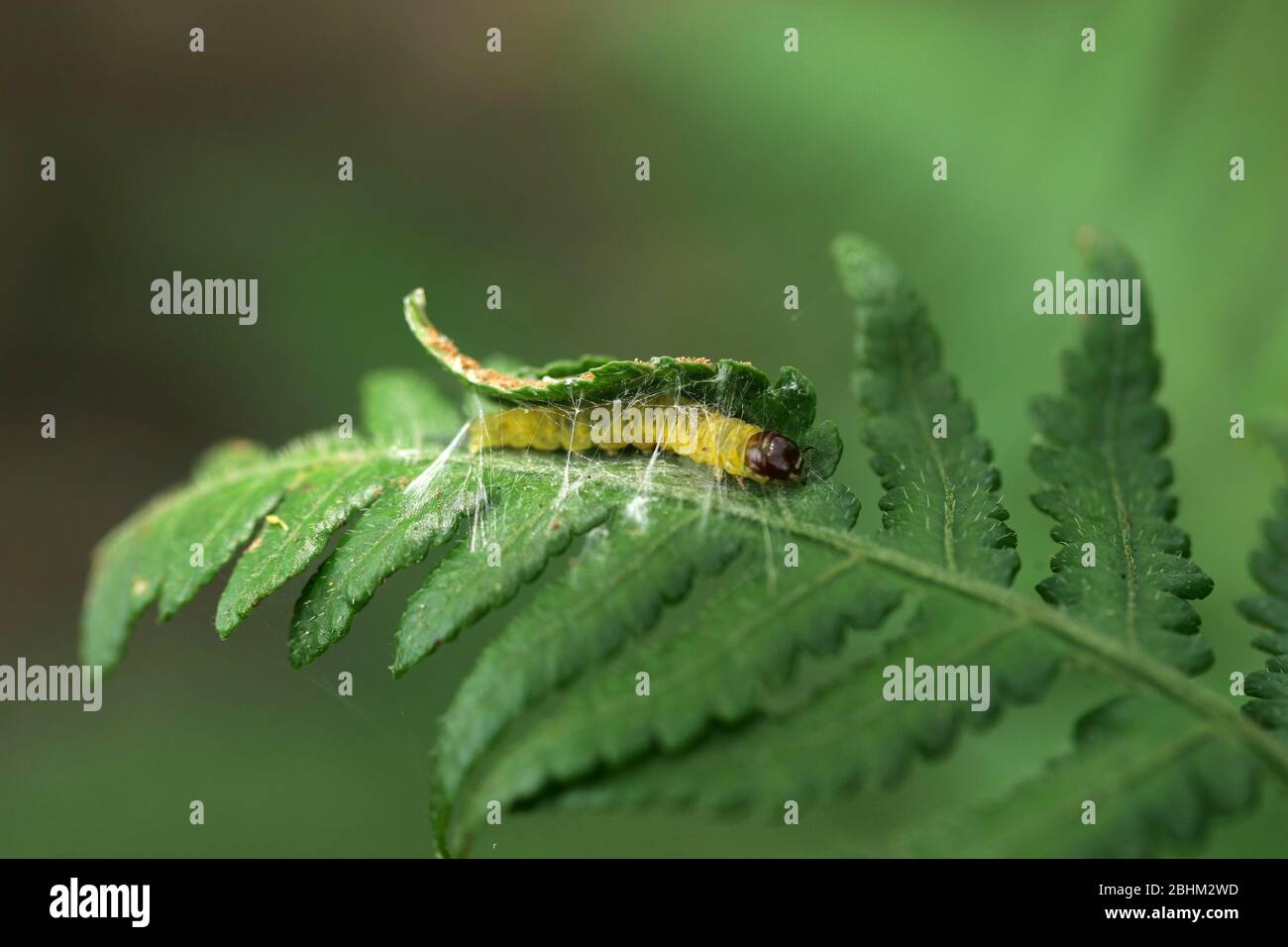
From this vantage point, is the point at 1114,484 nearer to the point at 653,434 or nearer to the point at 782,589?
the point at 782,589

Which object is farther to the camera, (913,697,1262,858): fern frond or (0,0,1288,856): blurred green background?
(0,0,1288,856): blurred green background

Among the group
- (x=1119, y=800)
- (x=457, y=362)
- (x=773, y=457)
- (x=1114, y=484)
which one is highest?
(x=457, y=362)

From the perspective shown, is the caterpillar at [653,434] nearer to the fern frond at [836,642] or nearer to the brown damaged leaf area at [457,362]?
the brown damaged leaf area at [457,362]

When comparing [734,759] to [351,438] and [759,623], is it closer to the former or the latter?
[759,623]

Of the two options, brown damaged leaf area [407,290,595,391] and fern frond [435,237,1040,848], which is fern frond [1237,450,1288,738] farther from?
brown damaged leaf area [407,290,595,391]

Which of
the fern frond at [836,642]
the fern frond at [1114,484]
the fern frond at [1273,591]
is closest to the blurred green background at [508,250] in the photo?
the fern frond at [1273,591]

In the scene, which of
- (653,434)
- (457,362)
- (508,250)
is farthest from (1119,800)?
(508,250)

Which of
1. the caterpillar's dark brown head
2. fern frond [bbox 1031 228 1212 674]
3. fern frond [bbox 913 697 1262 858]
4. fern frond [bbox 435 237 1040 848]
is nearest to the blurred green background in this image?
fern frond [bbox 1031 228 1212 674]
